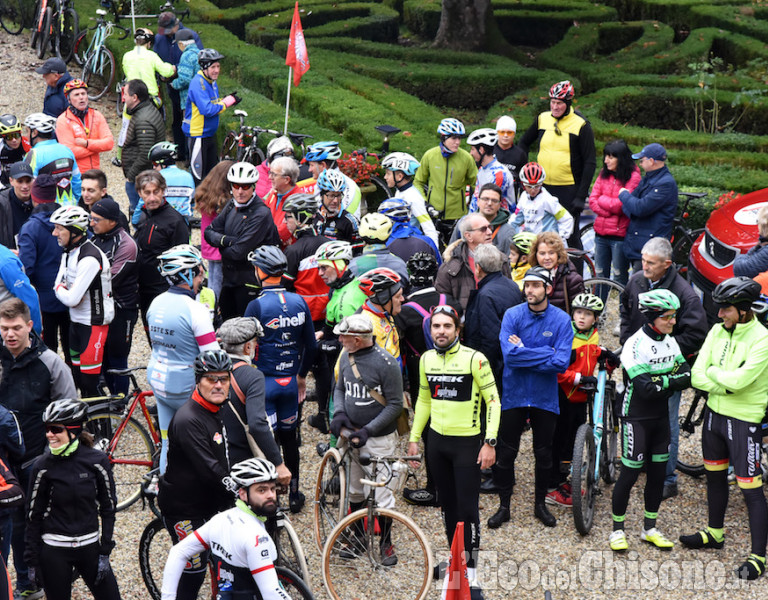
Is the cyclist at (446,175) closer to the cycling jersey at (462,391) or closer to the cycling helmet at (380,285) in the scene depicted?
the cycling helmet at (380,285)

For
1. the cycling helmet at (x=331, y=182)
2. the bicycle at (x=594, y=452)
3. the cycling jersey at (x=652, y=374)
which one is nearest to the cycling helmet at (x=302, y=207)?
the cycling helmet at (x=331, y=182)

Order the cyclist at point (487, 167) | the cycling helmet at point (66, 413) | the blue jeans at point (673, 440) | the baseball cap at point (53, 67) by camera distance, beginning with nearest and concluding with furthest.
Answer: the cycling helmet at point (66, 413)
the blue jeans at point (673, 440)
the cyclist at point (487, 167)
the baseball cap at point (53, 67)

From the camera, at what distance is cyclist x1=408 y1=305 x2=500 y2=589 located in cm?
688

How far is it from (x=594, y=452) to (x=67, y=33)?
50.2 feet

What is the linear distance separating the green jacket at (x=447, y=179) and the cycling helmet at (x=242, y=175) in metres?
2.44

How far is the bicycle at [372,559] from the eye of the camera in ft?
22.3

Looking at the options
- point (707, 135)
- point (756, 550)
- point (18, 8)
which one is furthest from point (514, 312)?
point (18, 8)

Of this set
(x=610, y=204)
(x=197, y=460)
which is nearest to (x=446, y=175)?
(x=610, y=204)

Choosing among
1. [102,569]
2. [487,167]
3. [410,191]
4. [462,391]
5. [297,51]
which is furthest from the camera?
[297,51]

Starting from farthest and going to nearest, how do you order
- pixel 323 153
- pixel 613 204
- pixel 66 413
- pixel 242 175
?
pixel 613 204 < pixel 323 153 < pixel 242 175 < pixel 66 413

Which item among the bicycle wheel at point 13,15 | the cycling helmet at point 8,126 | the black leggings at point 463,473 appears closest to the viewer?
the black leggings at point 463,473

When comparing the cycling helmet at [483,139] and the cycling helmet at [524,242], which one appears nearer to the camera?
the cycling helmet at [524,242]

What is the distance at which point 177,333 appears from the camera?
279 inches

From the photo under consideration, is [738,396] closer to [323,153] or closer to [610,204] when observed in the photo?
[610,204]
